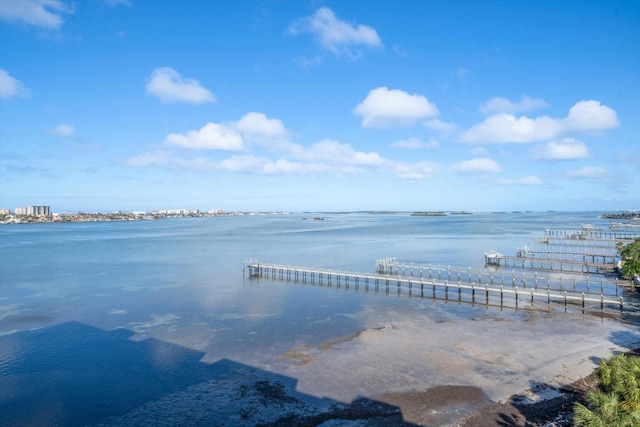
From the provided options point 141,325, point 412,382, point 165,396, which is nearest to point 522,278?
point 412,382

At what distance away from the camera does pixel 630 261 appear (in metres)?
37.8

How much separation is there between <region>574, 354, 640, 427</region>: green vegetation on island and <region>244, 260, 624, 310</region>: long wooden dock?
19.6 metres

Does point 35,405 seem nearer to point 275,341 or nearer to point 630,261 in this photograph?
point 275,341

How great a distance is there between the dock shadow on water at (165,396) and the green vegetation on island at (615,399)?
5.15 m

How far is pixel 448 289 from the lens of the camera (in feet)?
133

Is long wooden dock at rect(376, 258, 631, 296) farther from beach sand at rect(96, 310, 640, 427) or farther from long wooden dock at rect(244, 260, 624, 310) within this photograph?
beach sand at rect(96, 310, 640, 427)

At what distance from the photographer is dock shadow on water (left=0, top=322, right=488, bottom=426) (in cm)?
1639

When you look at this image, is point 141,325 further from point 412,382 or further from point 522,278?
point 522,278

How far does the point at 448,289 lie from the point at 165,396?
2946cm

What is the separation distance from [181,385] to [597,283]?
4156 cm

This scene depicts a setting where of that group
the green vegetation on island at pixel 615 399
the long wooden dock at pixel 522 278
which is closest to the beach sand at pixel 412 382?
the green vegetation on island at pixel 615 399

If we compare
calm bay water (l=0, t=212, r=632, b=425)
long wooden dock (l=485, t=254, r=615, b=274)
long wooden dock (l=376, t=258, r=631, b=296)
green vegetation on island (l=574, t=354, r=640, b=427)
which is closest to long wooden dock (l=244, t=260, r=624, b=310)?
long wooden dock (l=376, t=258, r=631, b=296)

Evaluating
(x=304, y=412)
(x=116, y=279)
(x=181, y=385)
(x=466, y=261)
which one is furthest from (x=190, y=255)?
(x=304, y=412)

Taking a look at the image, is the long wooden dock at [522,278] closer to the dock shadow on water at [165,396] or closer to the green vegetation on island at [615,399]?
the dock shadow on water at [165,396]
